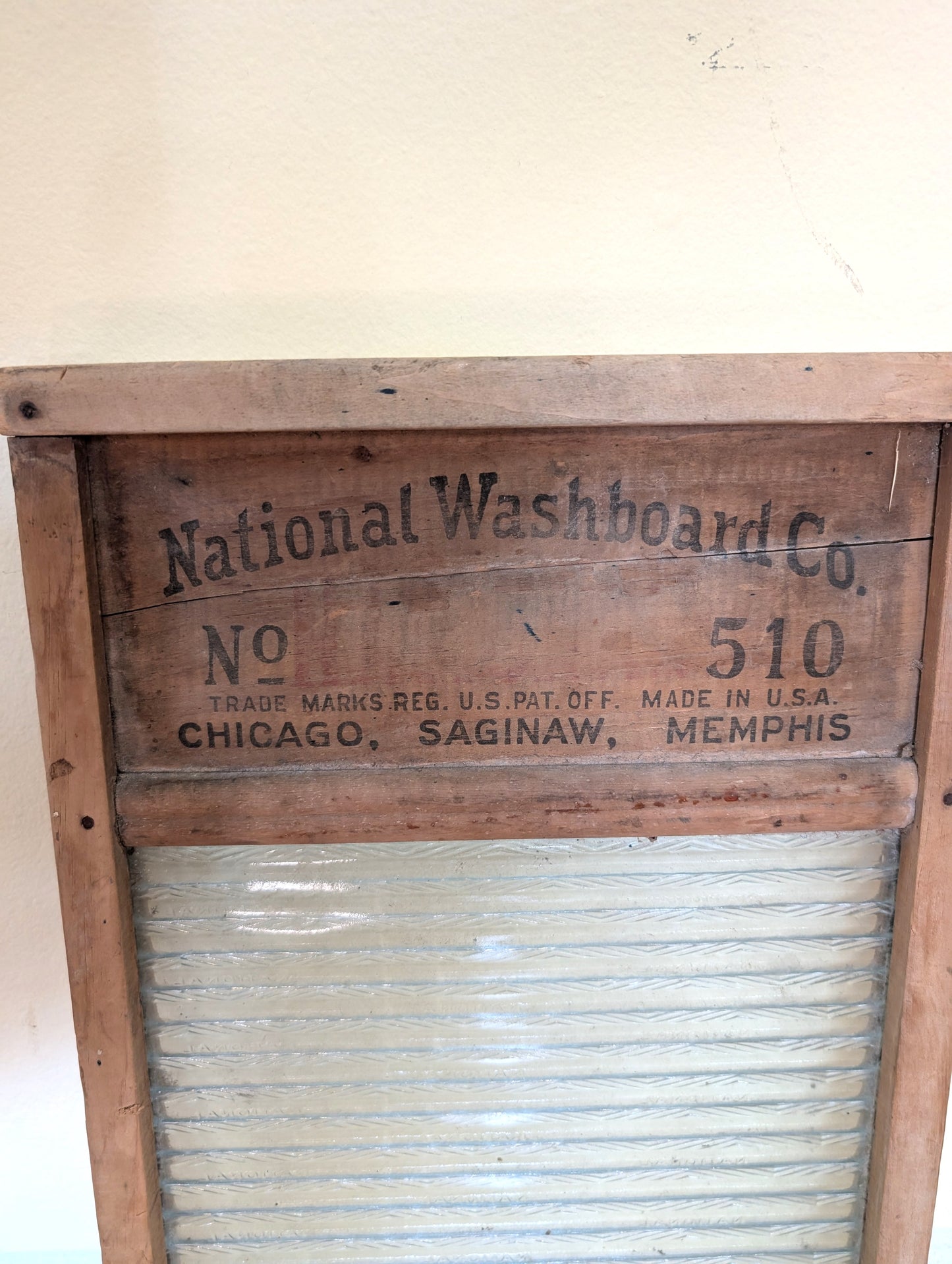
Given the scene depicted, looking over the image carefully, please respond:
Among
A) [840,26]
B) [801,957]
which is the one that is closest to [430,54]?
[840,26]

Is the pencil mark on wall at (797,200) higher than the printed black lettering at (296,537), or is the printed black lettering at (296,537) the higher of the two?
the pencil mark on wall at (797,200)

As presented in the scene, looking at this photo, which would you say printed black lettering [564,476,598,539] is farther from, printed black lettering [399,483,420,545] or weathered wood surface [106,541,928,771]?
printed black lettering [399,483,420,545]

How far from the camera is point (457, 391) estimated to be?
73cm

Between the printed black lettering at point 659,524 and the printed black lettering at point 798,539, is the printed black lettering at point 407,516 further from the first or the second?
the printed black lettering at point 798,539

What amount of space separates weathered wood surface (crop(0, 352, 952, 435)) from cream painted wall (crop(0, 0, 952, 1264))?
22cm

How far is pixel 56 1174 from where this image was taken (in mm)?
1116

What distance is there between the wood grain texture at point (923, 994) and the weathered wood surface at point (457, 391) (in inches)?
6.6

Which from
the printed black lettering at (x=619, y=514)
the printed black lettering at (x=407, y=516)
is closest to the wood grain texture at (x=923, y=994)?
the printed black lettering at (x=619, y=514)

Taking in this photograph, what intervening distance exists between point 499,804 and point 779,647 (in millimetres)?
346

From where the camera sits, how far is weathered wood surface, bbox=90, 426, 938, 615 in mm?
773

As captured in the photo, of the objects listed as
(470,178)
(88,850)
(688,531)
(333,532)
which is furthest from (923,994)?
(470,178)

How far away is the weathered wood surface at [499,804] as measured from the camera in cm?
81

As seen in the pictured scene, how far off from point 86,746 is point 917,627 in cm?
89

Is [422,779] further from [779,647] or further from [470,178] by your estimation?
[470,178]
